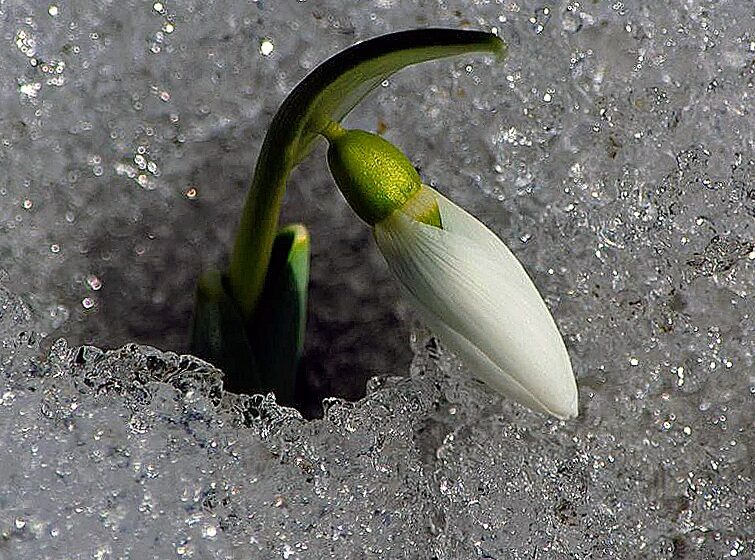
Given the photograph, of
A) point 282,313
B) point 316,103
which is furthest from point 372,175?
point 282,313

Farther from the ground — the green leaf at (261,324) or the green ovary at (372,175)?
the green ovary at (372,175)

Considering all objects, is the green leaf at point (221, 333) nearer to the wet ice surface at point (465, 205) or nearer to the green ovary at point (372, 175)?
the wet ice surface at point (465, 205)

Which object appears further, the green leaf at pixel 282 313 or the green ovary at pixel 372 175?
the green leaf at pixel 282 313

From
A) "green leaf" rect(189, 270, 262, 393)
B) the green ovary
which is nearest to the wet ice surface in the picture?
"green leaf" rect(189, 270, 262, 393)

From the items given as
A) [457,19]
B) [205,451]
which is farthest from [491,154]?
[205,451]

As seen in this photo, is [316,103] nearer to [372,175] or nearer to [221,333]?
[372,175]

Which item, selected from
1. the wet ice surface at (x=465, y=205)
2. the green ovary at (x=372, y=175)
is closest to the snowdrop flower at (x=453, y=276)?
the green ovary at (x=372, y=175)
